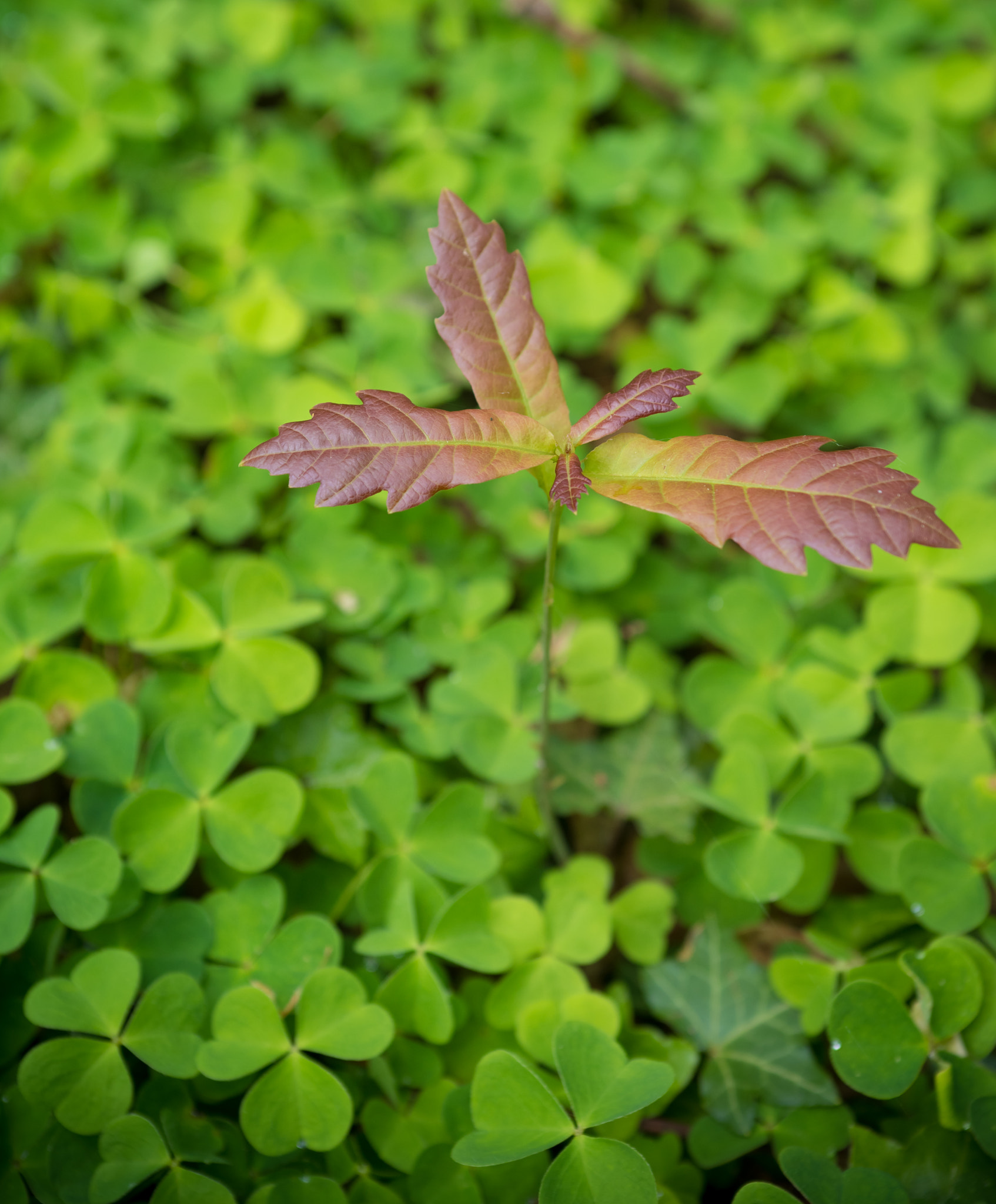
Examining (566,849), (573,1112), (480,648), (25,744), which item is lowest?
(566,849)

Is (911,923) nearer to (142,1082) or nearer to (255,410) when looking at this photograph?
(142,1082)

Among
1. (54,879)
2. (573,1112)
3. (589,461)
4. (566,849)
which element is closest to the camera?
(589,461)

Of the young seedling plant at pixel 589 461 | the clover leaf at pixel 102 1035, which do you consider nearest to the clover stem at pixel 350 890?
the clover leaf at pixel 102 1035

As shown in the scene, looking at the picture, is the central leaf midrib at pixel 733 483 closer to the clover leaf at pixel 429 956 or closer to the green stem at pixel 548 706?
the green stem at pixel 548 706

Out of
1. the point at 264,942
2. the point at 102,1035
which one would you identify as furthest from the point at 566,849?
the point at 102,1035

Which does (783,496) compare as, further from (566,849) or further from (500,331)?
(566,849)

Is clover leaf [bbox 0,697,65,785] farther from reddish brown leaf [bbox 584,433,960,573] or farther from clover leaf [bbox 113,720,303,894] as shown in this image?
reddish brown leaf [bbox 584,433,960,573]

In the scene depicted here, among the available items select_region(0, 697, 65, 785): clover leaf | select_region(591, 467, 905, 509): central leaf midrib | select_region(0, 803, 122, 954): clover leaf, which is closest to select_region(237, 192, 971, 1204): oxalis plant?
select_region(591, 467, 905, 509): central leaf midrib
